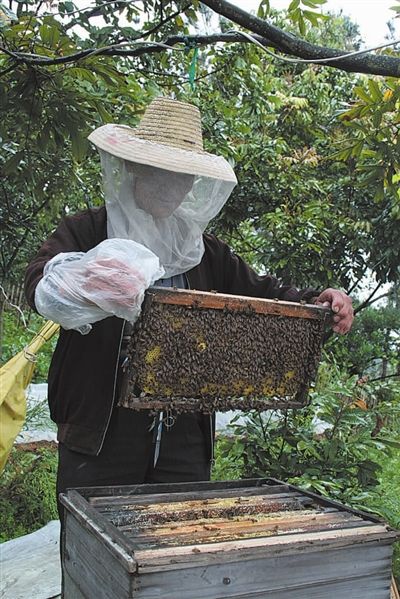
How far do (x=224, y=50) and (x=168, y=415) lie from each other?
2786 mm

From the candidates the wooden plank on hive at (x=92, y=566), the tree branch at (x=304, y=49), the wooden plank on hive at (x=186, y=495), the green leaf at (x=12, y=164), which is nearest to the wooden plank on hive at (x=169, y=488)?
the wooden plank on hive at (x=186, y=495)

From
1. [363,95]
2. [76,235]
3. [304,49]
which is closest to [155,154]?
[76,235]

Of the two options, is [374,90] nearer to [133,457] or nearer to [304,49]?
[304,49]

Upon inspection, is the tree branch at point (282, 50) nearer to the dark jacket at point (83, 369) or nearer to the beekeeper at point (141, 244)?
the beekeeper at point (141, 244)

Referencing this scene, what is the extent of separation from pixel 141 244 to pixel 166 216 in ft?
0.59

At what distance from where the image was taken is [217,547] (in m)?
1.32

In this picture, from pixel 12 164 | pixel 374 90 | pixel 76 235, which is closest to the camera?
pixel 76 235

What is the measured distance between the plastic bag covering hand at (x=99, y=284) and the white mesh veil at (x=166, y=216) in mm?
363

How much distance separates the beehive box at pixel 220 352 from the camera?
171cm

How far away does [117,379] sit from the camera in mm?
1976

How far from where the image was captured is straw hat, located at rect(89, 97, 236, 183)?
1836 millimetres

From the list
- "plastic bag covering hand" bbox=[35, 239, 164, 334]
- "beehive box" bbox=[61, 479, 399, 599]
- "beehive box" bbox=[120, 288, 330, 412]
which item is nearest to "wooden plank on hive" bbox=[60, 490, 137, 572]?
"beehive box" bbox=[61, 479, 399, 599]

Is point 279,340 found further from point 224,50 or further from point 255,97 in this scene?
point 255,97

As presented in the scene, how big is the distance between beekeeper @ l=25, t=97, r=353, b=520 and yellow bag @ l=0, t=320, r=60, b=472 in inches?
7.0
